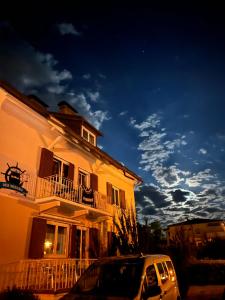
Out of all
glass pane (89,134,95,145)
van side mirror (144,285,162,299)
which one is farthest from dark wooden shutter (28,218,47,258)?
glass pane (89,134,95,145)

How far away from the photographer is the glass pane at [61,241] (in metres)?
11.0

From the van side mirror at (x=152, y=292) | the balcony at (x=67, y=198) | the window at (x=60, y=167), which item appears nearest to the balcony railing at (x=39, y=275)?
the balcony at (x=67, y=198)

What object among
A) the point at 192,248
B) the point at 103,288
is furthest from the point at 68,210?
the point at 192,248

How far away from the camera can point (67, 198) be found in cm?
1149

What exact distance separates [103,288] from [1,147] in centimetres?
646

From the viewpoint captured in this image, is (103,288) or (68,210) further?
(68,210)

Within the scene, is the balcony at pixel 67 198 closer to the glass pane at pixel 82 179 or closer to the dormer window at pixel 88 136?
the glass pane at pixel 82 179

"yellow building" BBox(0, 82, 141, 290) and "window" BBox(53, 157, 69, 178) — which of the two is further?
"window" BBox(53, 157, 69, 178)

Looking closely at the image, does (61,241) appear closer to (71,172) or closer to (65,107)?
(71,172)

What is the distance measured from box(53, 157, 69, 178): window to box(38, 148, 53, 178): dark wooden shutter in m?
0.89

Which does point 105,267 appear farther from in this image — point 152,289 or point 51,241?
point 51,241

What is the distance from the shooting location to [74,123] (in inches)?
618

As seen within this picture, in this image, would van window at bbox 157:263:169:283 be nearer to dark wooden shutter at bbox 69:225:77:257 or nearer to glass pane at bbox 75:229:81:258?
dark wooden shutter at bbox 69:225:77:257

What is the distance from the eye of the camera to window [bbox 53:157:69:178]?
39.9ft
